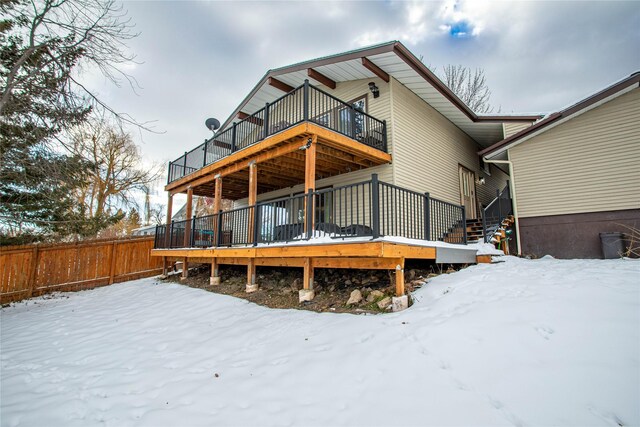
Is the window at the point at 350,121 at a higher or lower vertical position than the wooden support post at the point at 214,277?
higher

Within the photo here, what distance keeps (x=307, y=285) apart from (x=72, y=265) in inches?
394

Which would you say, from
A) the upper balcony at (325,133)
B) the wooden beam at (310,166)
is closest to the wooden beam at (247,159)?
the upper balcony at (325,133)

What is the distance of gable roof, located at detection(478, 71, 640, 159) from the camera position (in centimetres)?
801

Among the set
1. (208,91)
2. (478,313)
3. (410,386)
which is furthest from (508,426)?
(208,91)

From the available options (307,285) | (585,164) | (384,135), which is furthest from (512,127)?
(307,285)

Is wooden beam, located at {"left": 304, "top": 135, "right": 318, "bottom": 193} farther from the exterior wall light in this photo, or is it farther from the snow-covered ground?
the exterior wall light

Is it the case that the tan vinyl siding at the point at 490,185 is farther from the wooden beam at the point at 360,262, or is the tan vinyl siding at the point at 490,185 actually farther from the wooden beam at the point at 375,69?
the wooden beam at the point at 360,262

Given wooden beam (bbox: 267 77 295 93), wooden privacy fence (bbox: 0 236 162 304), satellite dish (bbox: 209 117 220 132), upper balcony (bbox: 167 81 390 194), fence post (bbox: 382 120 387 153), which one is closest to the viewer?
upper balcony (bbox: 167 81 390 194)

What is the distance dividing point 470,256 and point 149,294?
9.26m

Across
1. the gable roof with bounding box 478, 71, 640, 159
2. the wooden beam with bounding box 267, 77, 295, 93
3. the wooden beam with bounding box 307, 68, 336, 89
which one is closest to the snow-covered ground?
the gable roof with bounding box 478, 71, 640, 159

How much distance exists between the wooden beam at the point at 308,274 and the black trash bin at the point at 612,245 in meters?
7.90

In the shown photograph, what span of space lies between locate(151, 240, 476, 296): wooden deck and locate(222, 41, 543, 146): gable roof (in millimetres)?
→ 5320

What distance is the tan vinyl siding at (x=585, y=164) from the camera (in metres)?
8.14

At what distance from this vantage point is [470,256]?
7.63 m
